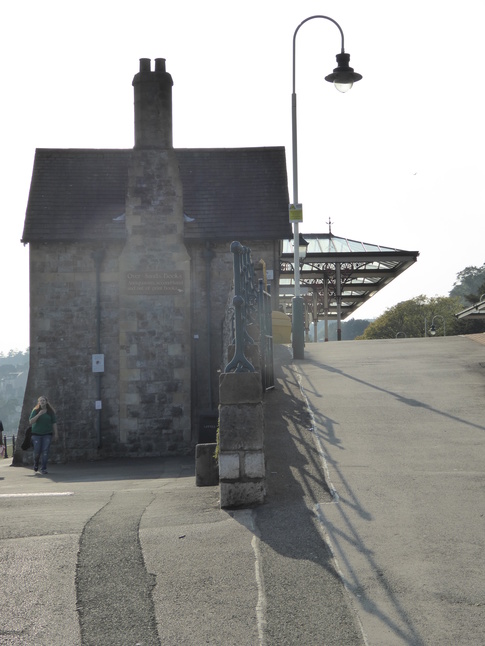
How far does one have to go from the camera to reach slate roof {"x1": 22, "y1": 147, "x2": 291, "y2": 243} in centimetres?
2492

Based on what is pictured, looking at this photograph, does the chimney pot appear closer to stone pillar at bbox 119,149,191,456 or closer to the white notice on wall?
stone pillar at bbox 119,149,191,456

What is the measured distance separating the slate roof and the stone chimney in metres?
2.73

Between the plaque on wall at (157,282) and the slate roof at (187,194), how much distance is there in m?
2.19

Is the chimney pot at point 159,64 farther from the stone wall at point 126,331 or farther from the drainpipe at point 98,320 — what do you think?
the drainpipe at point 98,320

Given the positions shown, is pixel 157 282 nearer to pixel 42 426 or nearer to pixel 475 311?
pixel 42 426

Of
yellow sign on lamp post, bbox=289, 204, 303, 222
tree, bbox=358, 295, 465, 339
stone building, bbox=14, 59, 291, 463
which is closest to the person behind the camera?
yellow sign on lamp post, bbox=289, 204, 303, 222

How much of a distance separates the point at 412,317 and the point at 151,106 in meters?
54.7

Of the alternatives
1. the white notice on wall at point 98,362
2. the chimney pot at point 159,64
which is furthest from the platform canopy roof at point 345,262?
the chimney pot at point 159,64

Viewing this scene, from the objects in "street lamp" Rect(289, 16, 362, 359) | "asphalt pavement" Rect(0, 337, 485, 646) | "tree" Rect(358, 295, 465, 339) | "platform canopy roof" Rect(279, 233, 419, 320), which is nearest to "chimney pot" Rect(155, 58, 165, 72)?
"street lamp" Rect(289, 16, 362, 359)

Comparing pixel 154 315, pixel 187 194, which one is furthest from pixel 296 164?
pixel 187 194

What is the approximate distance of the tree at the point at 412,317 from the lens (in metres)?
73.0

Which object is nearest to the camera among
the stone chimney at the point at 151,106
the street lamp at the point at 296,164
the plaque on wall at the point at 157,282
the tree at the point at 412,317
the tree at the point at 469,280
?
the street lamp at the point at 296,164

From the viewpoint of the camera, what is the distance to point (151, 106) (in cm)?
2306

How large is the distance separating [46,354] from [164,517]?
17.2m
